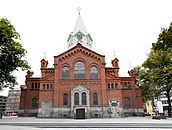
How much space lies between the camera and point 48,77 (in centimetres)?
3922

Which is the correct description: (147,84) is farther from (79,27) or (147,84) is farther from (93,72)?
(79,27)

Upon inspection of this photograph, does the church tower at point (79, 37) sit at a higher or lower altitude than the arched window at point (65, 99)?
higher

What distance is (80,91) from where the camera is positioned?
122 ft

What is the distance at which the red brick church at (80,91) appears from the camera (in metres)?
36.4

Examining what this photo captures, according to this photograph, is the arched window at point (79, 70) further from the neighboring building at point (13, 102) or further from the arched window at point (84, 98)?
the neighboring building at point (13, 102)

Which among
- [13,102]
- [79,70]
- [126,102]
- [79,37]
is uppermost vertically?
[79,37]

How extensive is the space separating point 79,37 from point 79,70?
1253cm

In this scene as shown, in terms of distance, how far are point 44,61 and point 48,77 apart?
5071 millimetres

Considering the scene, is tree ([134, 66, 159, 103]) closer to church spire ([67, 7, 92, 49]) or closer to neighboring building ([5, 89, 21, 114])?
church spire ([67, 7, 92, 49])

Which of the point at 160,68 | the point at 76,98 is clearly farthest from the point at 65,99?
the point at 160,68

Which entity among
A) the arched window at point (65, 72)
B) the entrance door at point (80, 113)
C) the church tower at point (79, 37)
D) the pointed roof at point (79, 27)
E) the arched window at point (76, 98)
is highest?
the pointed roof at point (79, 27)

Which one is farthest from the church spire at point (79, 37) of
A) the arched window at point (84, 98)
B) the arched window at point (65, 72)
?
the arched window at point (84, 98)

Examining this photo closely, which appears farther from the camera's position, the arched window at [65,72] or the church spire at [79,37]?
the church spire at [79,37]

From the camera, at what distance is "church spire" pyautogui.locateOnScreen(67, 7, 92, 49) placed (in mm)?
48031
